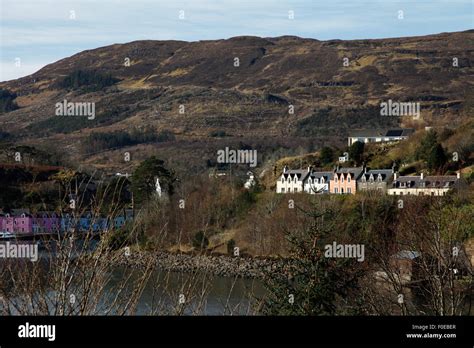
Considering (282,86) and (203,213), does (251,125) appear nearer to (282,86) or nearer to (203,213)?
(282,86)

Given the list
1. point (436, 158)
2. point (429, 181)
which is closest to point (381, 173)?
point (436, 158)

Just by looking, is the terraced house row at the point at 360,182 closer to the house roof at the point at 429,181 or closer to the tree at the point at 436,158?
the house roof at the point at 429,181

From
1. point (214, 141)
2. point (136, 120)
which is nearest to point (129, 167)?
point (214, 141)

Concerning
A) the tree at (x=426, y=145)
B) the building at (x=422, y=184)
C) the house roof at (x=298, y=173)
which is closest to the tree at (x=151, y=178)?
the house roof at (x=298, y=173)

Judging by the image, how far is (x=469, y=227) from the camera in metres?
15.9

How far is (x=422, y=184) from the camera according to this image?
22.4 metres

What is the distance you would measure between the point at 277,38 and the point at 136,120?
37334 millimetres

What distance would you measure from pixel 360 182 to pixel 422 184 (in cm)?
249

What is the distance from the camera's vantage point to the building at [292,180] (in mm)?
26456

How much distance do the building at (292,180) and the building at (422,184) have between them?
11.9 feet
